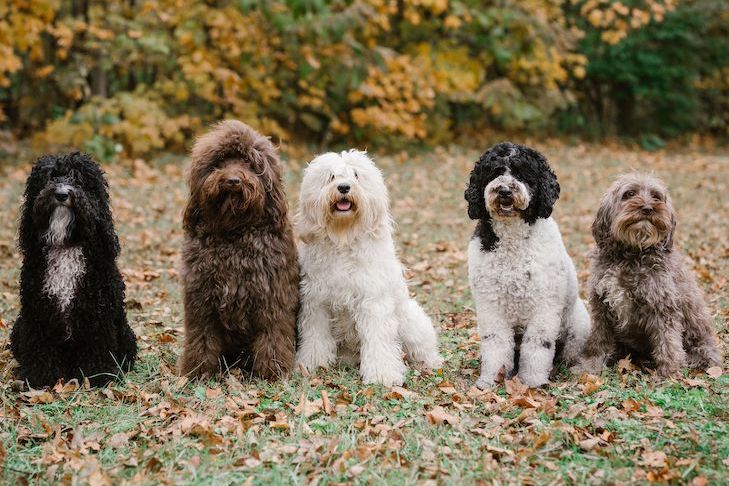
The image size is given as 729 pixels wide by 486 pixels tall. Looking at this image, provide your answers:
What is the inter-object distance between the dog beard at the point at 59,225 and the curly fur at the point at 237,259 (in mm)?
706

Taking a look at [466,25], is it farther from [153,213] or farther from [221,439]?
[221,439]

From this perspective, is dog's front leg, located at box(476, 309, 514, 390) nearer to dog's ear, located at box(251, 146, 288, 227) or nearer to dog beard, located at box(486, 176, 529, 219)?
dog beard, located at box(486, 176, 529, 219)

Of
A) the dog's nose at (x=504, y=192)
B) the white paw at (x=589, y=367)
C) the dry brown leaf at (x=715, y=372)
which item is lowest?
the white paw at (x=589, y=367)

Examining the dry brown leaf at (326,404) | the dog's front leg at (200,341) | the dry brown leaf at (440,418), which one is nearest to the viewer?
the dry brown leaf at (440,418)

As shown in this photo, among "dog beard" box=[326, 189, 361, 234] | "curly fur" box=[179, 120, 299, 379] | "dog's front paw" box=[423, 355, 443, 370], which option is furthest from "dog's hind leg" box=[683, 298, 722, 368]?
"curly fur" box=[179, 120, 299, 379]

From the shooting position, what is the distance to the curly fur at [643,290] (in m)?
4.75

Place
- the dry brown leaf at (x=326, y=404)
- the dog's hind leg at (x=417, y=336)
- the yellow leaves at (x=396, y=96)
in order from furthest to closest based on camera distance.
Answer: the yellow leaves at (x=396, y=96) < the dog's hind leg at (x=417, y=336) < the dry brown leaf at (x=326, y=404)

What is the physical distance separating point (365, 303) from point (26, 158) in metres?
9.56

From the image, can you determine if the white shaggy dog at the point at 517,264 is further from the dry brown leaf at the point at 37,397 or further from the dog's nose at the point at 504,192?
the dry brown leaf at the point at 37,397

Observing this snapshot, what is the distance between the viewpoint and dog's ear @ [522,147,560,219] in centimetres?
475

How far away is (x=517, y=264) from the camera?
15.8 ft

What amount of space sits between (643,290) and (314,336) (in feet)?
7.02

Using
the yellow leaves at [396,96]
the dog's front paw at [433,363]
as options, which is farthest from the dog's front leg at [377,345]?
the yellow leaves at [396,96]

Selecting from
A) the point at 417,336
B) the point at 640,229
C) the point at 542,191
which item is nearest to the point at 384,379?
the point at 417,336
